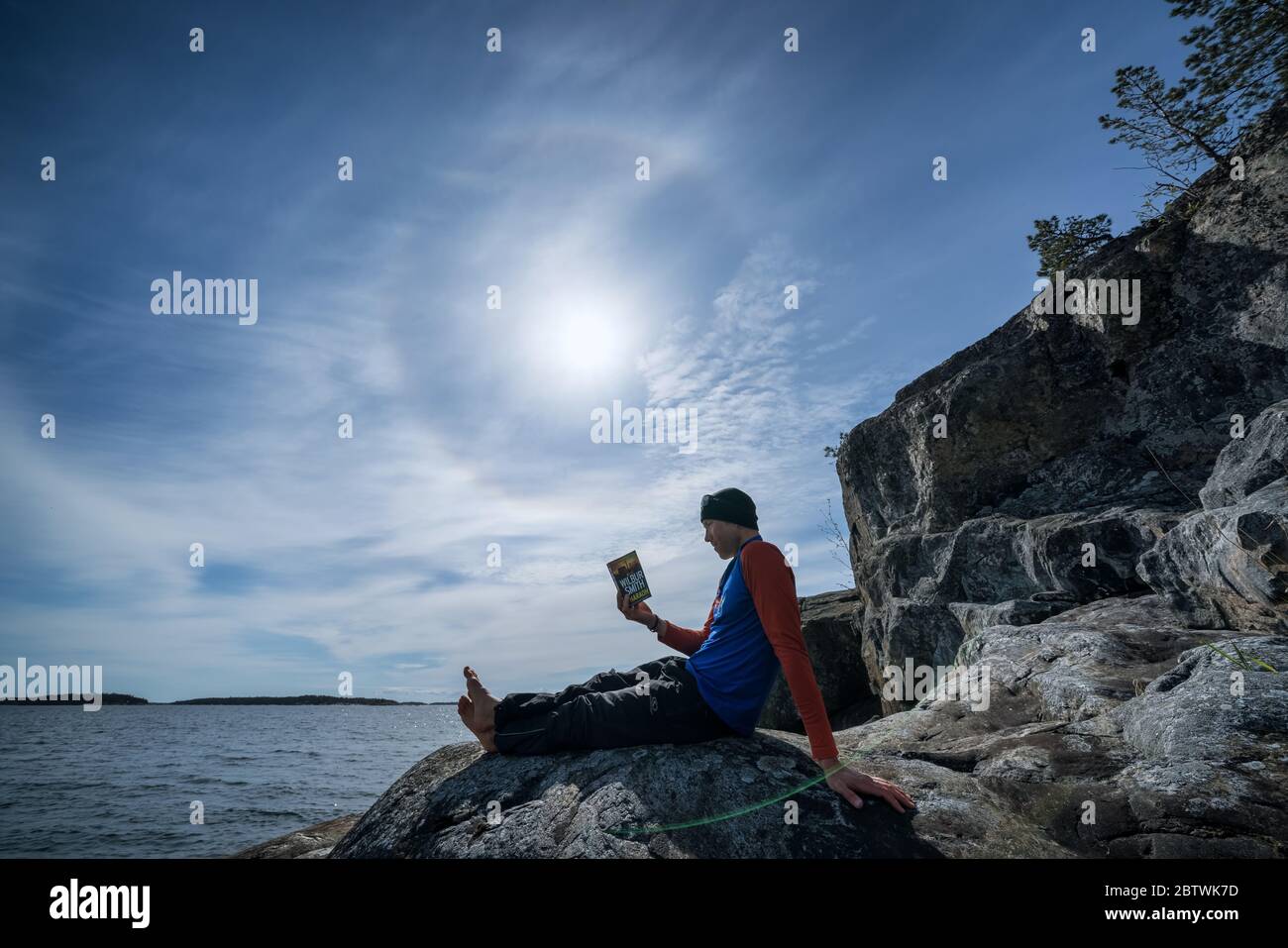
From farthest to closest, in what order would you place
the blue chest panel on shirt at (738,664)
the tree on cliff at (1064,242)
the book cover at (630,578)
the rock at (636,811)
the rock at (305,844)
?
the tree on cliff at (1064,242)
the rock at (305,844)
the book cover at (630,578)
the blue chest panel on shirt at (738,664)
the rock at (636,811)

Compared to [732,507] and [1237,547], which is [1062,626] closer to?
[1237,547]

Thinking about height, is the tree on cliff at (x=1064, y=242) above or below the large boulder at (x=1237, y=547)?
above

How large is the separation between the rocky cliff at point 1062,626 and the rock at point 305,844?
152mm

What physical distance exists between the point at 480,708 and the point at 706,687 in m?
1.85

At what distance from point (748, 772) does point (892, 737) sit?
3.24 m

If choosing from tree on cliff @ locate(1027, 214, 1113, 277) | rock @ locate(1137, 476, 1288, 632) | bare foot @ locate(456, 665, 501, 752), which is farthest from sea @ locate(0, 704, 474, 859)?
tree on cliff @ locate(1027, 214, 1113, 277)

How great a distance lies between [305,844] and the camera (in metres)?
6.40

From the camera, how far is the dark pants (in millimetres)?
4668

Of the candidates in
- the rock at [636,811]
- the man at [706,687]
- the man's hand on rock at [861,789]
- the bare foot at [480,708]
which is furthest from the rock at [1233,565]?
the bare foot at [480,708]

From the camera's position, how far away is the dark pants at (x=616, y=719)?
4668mm

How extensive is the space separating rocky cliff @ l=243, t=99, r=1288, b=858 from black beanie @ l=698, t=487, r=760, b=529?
1.76 metres

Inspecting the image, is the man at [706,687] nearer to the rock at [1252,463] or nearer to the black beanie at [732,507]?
the black beanie at [732,507]

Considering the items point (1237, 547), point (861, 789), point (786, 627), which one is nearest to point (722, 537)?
point (786, 627)

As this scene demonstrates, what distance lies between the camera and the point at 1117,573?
10.3 meters
